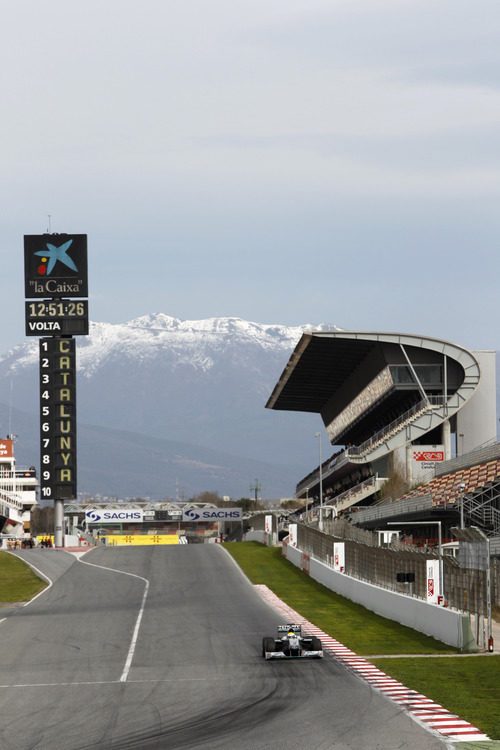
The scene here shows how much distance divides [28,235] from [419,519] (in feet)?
158

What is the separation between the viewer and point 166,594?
5288 centimetres

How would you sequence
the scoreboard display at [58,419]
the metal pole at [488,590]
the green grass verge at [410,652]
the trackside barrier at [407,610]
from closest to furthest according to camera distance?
the green grass verge at [410,652], the metal pole at [488,590], the trackside barrier at [407,610], the scoreboard display at [58,419]

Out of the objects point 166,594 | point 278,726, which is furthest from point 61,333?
point 278,726

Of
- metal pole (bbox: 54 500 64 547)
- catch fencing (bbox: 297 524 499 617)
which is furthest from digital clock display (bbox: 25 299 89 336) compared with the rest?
catch fencing (bbox: 297 524 499 617)

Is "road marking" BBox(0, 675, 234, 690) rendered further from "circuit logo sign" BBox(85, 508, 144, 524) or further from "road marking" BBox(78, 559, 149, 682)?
"circuit logo sign" BBox(85, 508, 144, 524)

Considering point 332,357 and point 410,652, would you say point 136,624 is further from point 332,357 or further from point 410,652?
point 332,357

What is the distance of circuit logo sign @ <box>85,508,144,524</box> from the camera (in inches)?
6137

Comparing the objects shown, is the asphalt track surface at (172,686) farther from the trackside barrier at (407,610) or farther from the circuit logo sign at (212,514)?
the circuit logo sign at (212,514)

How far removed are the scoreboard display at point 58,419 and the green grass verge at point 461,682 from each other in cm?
7784

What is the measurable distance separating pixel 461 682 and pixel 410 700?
3.15 meters

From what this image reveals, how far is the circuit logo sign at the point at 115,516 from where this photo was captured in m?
156

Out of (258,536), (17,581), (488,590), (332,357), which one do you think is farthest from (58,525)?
(488,590)

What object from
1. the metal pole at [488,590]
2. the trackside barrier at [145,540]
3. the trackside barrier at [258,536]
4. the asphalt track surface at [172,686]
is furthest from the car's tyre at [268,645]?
the trackside barrier at [145,540]

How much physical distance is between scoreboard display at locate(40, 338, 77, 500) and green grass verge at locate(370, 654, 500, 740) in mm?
77842
